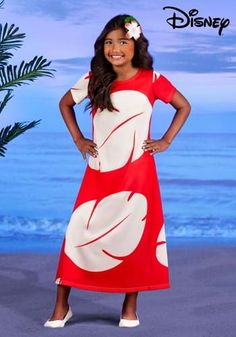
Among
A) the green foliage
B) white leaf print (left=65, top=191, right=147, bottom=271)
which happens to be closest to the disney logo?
the green foliage

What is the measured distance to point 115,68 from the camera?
4.16 meters

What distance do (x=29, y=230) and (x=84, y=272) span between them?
9.31 ft

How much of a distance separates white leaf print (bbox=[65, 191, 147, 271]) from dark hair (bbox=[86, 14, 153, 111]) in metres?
0.37

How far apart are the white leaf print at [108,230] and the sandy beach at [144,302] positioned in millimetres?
286

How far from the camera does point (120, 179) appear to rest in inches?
163

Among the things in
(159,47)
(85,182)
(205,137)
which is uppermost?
(85,182)

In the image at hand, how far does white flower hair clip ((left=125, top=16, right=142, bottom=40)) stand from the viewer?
13.5 feet

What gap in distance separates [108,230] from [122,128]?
1.32ft

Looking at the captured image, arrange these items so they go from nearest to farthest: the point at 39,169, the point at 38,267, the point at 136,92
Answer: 1. the point at 136,92
2. the point at 38,267
3. the point at 39,169

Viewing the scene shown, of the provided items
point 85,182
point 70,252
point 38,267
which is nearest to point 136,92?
point 85,182

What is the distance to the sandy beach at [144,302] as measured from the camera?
424 centimetres

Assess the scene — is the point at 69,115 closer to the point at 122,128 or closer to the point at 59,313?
the point at 122,128

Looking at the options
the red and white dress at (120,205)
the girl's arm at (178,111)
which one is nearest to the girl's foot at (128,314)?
the red and white dress at (120,205)

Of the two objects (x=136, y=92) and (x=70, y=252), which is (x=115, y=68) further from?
(x=70, y=252)
